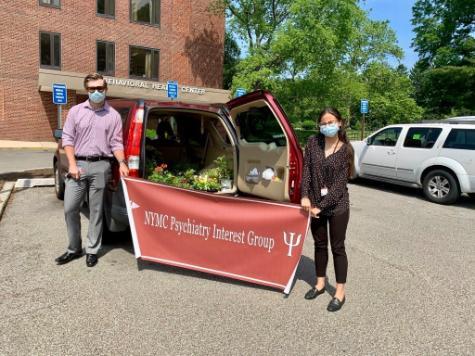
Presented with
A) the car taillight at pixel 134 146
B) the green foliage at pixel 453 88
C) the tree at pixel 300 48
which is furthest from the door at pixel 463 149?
the green foliage at pixel 453 88

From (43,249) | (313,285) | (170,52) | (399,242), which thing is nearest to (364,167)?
(399,242)

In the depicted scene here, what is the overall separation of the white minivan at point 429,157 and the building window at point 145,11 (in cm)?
1841

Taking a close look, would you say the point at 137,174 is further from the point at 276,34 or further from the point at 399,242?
the point at 276,34

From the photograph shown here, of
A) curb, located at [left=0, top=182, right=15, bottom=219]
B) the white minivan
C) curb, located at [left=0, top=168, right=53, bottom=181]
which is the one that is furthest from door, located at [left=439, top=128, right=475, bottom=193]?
curb, located at [left=0, top=168, right=53, bottom=181]

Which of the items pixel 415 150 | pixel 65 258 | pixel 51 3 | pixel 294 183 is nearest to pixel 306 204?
pixel 294 183

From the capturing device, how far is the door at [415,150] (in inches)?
372

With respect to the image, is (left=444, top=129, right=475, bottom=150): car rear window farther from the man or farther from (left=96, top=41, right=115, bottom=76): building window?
(left=96, top=41, right=115, bottom=76): building window

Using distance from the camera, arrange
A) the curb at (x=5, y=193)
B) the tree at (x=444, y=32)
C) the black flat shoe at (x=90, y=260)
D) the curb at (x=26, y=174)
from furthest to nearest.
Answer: the tree at (x=444, y=32)
the curb at (x=26, y=174)
the curb at (x=5, y=193)
the black flat shoe at (x=90, y=260)

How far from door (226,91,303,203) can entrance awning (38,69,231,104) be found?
17.4m

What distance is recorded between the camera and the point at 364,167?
1107 cm

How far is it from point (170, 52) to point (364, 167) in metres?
18.1

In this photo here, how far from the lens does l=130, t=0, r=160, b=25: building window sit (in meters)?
24.4

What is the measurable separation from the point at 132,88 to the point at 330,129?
880 inches

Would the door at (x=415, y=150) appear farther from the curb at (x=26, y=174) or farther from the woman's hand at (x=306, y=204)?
the curb at (x=26, y=174)
